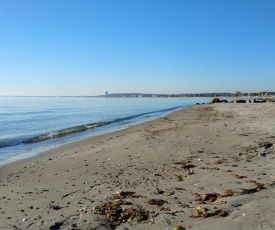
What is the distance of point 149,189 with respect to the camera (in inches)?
280

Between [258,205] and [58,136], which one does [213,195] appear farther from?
[58,136]

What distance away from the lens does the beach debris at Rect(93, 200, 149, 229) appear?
211 inches

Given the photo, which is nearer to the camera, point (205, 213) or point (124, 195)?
point (205, 213)

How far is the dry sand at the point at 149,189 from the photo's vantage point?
5.27m

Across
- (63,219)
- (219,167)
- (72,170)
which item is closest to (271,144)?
(219,167)

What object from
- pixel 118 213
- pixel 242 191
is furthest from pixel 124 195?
pixel 242 191

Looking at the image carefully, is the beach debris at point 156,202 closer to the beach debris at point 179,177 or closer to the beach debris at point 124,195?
the beach debris at point 124,195

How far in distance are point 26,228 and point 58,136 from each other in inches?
706

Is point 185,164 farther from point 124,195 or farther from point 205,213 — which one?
point 205,213

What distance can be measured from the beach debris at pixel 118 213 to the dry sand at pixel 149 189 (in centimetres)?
2

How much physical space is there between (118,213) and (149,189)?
1602 millimetres

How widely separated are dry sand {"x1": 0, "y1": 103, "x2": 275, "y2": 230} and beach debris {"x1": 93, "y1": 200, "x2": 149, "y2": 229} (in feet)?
0.06

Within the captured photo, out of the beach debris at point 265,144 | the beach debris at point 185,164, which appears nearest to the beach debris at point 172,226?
the beach debris at point 185,164

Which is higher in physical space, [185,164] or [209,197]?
[209,197]
